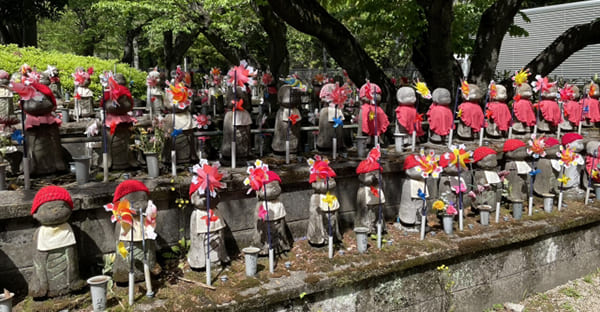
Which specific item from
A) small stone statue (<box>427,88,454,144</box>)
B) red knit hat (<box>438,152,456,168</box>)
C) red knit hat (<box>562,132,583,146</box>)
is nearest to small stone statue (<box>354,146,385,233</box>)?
red knit hat (<box>438,152,456,168</box>)

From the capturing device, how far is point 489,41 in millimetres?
8367

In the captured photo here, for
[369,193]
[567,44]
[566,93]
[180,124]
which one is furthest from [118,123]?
[567,44]

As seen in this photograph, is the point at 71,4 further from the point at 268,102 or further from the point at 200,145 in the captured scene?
the point at 200,145

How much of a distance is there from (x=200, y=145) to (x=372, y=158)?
6.74 feet

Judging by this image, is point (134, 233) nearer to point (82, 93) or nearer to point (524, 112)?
point (82, 93)

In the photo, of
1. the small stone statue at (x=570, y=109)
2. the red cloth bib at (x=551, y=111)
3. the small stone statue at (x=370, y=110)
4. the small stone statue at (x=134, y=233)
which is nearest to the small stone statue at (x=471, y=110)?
the small stone statue at (x=370, y=110)

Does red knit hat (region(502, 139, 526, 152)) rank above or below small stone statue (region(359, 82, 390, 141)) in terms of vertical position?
below

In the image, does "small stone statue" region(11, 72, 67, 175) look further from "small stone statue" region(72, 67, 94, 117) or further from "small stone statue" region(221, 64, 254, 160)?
"small stone statue" region(72, 67, 94, 117)

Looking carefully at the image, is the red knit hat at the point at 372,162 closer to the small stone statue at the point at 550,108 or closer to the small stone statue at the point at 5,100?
the small stone statue at the point at 550,108

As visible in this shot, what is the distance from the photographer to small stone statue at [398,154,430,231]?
502 centimetres

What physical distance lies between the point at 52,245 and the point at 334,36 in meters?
4.77

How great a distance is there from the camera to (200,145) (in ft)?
17.8

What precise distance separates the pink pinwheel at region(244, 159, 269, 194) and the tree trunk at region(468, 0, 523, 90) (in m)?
5.88

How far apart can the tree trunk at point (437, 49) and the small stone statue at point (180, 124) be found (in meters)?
4.52
